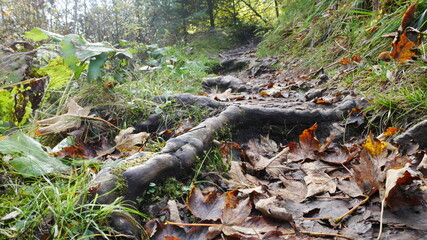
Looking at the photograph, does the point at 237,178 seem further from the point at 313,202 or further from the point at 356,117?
the point at 356,117

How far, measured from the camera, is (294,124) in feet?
6.77

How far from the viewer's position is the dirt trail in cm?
102

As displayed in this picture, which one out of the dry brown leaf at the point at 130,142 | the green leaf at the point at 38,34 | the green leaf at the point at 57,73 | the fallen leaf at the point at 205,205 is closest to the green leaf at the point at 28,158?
the dry brown leaf at the point at 130,142

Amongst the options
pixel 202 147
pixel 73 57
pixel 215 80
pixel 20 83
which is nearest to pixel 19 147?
pixel 20 83

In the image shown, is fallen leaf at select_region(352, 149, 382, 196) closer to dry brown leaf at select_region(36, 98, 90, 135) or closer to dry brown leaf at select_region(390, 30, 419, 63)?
→ dry brown leaf at select_region(390, 30, 419, 63)

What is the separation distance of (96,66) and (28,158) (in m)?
1.23

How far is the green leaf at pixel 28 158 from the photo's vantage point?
1.18m

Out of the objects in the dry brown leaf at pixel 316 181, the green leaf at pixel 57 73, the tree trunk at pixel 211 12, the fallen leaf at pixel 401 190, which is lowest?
the dry brown leaf at pixel 316 181

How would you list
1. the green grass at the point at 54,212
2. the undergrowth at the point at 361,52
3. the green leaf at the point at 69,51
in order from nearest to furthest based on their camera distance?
the green grass at the point at 54,212 < the undergrowth at the point at 361,52 < the green leaf at the point at 69,51

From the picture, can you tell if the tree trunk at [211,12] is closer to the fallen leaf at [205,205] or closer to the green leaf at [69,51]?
the green leaf at [69,51]

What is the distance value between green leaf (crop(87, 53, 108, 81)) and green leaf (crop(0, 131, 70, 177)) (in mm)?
996

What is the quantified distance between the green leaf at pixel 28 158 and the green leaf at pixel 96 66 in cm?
100

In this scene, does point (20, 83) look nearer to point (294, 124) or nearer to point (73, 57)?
point (73, 57)

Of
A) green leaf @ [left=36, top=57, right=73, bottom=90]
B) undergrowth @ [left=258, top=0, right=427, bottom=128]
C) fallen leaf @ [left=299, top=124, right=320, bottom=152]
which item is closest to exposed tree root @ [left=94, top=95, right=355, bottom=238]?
undergrowth @ [left=258, top=0, right=427, bottom=128]
